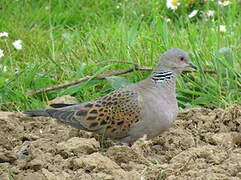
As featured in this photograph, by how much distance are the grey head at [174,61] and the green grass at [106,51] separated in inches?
26.9

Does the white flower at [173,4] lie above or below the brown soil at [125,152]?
above

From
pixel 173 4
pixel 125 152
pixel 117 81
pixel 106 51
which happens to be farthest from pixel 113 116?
pixel 173 4

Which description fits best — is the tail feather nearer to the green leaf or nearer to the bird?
the bird

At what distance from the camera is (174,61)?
447cm

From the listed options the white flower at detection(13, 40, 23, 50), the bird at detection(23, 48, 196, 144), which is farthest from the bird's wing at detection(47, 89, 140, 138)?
the white flower at detection(13, 40, 23, 50)

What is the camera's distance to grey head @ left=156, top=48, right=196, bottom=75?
4469 mm

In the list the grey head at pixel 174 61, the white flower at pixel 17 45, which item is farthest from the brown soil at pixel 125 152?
the white flower at pixel 17 45

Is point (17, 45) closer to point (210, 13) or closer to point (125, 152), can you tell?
point (210, 13)

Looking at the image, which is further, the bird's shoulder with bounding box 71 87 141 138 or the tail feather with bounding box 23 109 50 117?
the tail feather with bounding box 23 109 50 117

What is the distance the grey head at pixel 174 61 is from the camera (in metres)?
4.47

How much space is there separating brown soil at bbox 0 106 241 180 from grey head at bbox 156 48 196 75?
0.46 m

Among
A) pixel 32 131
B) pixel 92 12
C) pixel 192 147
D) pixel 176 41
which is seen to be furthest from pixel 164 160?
pixel 92 12

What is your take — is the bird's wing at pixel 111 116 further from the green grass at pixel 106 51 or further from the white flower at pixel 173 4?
the white flower at pixel 173 4

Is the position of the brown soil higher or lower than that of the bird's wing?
lower
